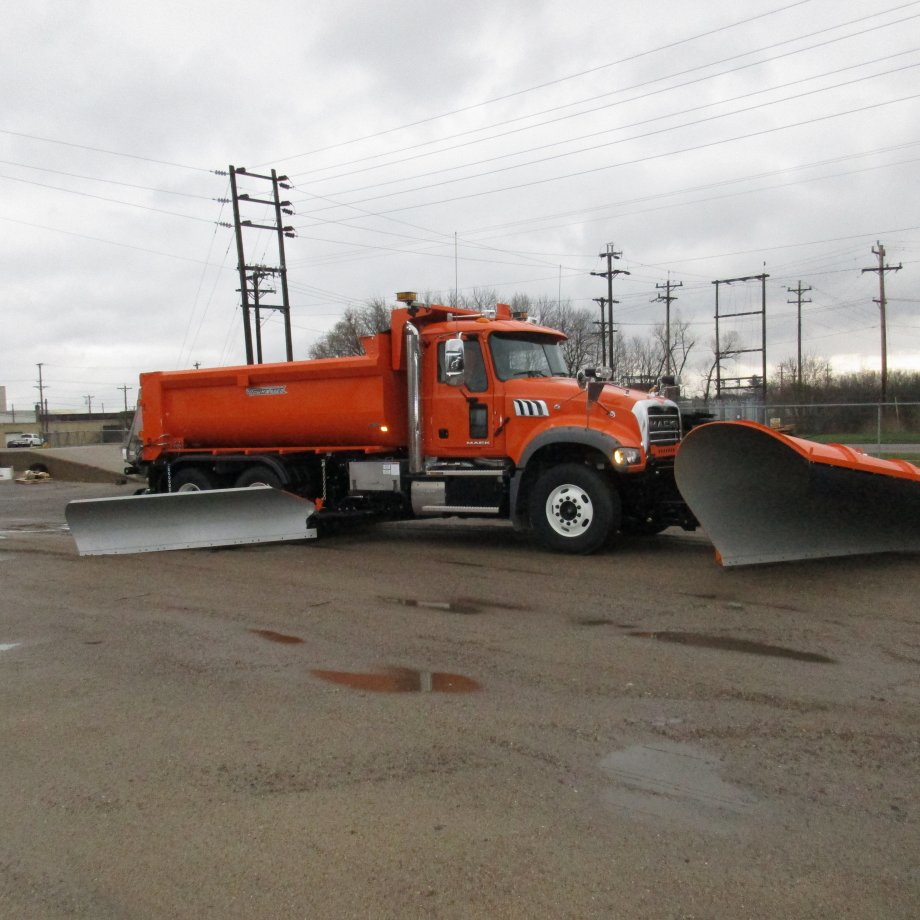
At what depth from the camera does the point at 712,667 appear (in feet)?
18.5

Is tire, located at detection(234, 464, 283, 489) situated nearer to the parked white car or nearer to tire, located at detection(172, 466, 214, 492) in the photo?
tire, located at detection(172, 466, 214, 492)

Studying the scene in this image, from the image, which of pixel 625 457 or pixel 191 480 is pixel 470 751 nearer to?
pixel 625 457

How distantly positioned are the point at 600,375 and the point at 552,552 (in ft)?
7.03

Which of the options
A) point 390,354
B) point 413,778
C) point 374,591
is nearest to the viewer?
point 413,778

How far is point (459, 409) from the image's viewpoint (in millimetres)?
10977

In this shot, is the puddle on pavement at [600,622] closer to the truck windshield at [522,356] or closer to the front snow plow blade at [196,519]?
the truck windshield at [522,356]

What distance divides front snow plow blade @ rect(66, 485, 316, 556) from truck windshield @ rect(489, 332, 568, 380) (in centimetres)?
318

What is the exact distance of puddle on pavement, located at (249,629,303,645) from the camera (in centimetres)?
661

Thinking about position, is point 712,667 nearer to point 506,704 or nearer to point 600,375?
point 506,704

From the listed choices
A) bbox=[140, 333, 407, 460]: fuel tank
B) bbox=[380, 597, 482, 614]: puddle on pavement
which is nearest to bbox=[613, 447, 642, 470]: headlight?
bbox=[380, 597, 482, 614]: puddle on pavement

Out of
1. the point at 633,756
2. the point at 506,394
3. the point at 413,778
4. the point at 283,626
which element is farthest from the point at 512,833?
the point at 506,394

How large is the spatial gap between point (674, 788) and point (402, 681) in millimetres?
2106

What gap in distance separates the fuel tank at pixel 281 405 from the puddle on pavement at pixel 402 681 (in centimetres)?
596

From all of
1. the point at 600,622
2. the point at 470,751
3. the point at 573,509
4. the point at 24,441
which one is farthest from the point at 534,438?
the point at 24,441
